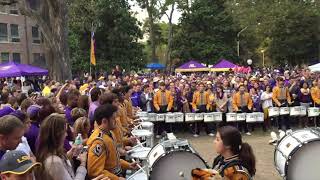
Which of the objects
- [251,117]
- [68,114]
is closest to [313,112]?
[251,117]

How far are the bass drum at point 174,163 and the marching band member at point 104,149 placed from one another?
1082 mm

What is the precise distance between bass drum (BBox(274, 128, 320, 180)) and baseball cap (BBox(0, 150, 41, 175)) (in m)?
5.30

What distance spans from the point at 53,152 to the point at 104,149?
964mm

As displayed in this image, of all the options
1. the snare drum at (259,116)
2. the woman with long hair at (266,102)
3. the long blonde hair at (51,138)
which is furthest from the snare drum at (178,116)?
the long blonde hair at (51,138)

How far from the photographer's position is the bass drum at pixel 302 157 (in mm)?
7464

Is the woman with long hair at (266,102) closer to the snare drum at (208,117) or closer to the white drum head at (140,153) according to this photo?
the snare drum at (208,117)

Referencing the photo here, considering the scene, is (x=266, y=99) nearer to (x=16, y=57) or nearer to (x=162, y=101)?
(x=162, y=101)

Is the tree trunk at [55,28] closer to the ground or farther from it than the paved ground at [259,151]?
farther from it

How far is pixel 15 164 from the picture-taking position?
3.17 metres

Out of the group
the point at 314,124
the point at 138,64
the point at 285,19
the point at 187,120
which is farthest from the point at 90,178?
the point at 285,19

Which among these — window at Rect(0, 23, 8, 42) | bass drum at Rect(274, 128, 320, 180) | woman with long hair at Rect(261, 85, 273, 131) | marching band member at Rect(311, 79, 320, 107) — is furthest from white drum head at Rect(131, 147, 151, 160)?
window at Rect(0, 23, 8, 42)

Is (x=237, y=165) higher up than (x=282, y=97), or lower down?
higher up

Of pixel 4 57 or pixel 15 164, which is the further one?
pixel 4 57

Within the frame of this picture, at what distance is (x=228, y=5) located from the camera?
4950 centimetres
